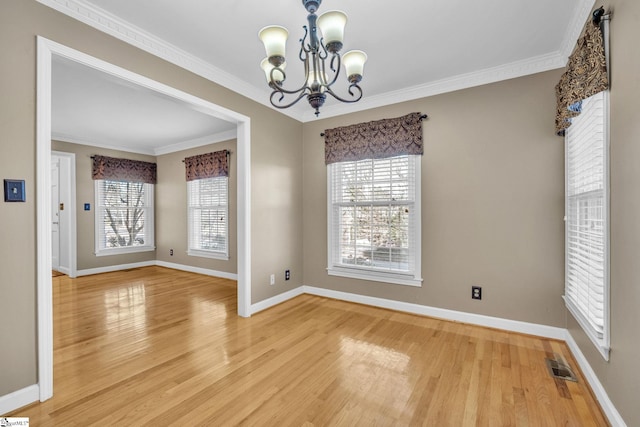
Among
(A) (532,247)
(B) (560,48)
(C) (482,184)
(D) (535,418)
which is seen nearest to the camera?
(D) (535,418)

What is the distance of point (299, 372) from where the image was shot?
7.13 feet

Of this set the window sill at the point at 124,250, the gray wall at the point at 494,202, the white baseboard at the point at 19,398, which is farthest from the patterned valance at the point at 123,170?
the gray wall at the point at 494,202

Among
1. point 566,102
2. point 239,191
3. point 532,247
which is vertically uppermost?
point 566,102

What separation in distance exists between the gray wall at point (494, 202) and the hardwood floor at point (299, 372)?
0.33m

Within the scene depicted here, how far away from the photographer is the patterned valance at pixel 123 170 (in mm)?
5672

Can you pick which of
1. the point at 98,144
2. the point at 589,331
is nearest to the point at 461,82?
the point at 589,331

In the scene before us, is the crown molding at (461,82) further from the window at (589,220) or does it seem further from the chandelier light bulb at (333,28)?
the chandelier light bulb at (333,28)

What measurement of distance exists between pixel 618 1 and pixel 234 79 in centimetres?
301

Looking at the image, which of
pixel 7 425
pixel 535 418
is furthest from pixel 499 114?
pixel 7 425

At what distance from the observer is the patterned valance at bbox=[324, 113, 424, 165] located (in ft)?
11.0

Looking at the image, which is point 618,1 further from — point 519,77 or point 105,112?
point 105,112

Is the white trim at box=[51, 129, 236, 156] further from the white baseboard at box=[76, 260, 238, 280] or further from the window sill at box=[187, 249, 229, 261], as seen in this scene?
the white baseboard at box=[76, 260, 238, 280]

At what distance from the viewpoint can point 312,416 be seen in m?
1.70

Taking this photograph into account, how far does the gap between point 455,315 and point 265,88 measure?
337cm
